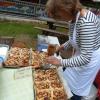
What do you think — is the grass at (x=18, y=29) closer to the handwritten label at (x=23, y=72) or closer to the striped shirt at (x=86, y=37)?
the handwritten label at (x=23, y=72)

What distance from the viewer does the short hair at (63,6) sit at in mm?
2760

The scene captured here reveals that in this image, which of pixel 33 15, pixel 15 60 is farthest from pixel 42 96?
pixel 33 15

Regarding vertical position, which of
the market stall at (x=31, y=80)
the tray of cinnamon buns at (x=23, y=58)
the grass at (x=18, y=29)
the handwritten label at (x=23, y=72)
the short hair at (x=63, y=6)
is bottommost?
the grass at (x=18, y=29)

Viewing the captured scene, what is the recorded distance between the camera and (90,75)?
11.2 ft

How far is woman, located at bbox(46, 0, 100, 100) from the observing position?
279 centimetres

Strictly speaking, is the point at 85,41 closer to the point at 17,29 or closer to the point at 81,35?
the point at 81,35

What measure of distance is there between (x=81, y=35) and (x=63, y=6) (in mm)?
339

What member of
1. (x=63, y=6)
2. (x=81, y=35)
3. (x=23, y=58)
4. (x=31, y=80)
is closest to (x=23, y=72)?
(x=31, y=80)

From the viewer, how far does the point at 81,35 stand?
2918 mm

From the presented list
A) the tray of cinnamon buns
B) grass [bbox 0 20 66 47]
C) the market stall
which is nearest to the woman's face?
the market stall

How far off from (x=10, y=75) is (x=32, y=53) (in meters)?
0.88

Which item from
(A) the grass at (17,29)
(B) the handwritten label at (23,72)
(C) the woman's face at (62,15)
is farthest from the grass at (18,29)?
(C) the woman's face at (62,15)

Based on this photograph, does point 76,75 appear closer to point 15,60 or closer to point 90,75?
point 90,75

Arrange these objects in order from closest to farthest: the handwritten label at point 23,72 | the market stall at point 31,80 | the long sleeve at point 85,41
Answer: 1. the long sleeve at point 85,41
2. the market stall at point 31,80
3. the handwritten label at point 23,72
